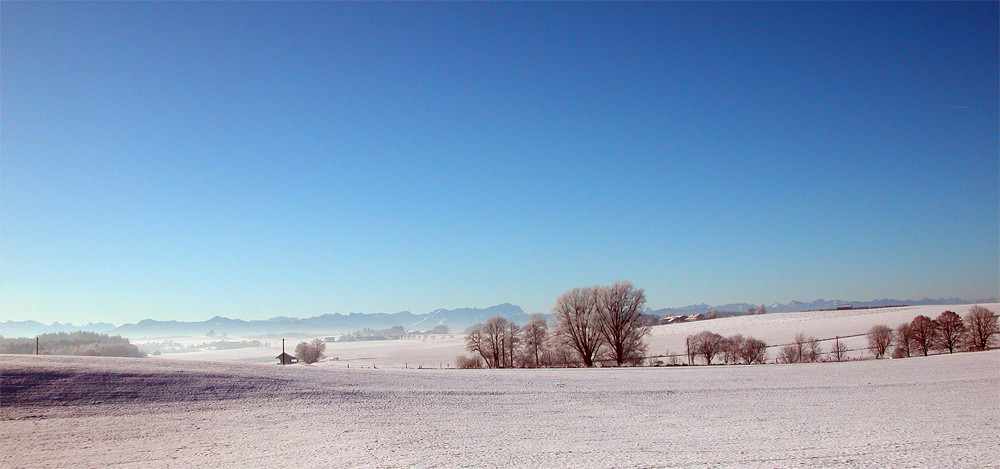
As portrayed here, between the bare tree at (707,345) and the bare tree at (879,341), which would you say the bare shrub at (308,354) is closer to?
the bare tree at (707,345)

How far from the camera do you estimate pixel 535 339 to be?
47438 mm

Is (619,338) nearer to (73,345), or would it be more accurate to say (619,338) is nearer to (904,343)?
(904,343)

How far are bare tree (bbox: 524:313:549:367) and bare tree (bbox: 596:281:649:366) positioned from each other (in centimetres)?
672

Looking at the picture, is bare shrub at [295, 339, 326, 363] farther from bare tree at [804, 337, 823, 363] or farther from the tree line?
bare tree at [804, 337, 823, 363]

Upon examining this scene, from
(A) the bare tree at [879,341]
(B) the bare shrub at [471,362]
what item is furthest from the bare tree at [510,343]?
(A) the bare tree at [879,341]

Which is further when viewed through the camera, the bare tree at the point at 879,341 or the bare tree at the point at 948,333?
the bare tree at the point at 879,341

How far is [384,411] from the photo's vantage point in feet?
43.9

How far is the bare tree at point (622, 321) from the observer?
4188 cm

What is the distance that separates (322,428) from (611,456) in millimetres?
5973

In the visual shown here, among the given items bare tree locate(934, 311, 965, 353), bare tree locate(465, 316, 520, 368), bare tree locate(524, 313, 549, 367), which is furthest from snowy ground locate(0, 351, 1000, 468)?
bare tree locate(524, 313, 549, 367)

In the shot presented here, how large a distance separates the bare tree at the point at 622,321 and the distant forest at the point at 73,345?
106 ft

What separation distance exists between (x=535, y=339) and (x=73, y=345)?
32297 millimetres

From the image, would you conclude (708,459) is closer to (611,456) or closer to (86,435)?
(611,456)

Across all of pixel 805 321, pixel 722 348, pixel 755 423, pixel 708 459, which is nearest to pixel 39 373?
pixel 708 459
